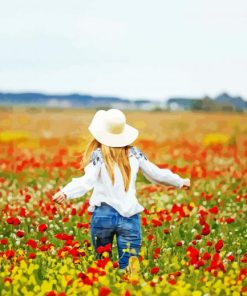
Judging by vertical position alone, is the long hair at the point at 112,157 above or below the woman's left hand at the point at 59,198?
above

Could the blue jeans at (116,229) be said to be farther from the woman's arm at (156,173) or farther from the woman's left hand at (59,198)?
the woman's left hand at (59,198)

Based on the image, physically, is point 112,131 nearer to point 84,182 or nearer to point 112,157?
point 112,157

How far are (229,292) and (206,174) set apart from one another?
812 cm

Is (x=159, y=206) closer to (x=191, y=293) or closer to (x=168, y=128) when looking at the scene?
(x=191, y=293)

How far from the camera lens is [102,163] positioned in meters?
7.29

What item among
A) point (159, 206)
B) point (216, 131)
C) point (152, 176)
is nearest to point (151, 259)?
point (152, 176)

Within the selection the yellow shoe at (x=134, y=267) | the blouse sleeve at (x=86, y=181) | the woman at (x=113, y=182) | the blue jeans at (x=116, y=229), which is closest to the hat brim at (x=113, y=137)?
the woman at (x=113, y=182)

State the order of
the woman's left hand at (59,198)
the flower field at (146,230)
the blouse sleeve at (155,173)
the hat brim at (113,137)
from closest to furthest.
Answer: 1. the flower field at (146,230)
2. the woman's left hand at (59,198)
3. the hat brim at (113,137)
4. the blouse sleeve at (155,173)

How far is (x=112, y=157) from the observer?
7.33 meters

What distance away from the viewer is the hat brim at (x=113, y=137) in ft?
23.9

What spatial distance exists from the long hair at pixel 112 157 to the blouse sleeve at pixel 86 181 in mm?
72

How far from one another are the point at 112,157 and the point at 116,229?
0.68 m

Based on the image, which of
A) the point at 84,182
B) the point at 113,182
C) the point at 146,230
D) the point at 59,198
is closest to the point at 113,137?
the point at 113,182

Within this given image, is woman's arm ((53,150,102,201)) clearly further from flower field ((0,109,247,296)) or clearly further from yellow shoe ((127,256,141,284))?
yellow shoe ((127,256,141,284))
